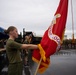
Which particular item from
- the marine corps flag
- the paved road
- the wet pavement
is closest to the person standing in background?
the marine corps flag

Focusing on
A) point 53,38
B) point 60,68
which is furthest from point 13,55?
point 60,68

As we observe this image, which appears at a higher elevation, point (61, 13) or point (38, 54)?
point (61, 13)

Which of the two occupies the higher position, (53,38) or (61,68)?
(53,38)

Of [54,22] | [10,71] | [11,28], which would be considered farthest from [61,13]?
[10,71]

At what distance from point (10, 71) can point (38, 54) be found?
87 centimetres

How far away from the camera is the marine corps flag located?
7203 millimetres

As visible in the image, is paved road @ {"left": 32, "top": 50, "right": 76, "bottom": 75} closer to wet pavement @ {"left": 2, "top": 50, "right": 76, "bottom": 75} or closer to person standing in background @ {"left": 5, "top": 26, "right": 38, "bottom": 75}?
wet pavement @ {"left": 2, "top": 50, "right": 76, "bottom": 75}

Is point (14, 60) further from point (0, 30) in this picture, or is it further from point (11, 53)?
point (0, 30)

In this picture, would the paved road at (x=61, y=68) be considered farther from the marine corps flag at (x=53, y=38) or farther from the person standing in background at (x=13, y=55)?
the person standing in background at (x=13, y=55)

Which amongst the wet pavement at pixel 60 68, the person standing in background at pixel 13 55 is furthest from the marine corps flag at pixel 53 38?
the wet pavement at pixel 60 68

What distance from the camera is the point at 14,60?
683 cm

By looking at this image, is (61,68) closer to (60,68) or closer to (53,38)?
(60,68)

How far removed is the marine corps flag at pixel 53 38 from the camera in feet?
23.6

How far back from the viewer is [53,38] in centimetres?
739
